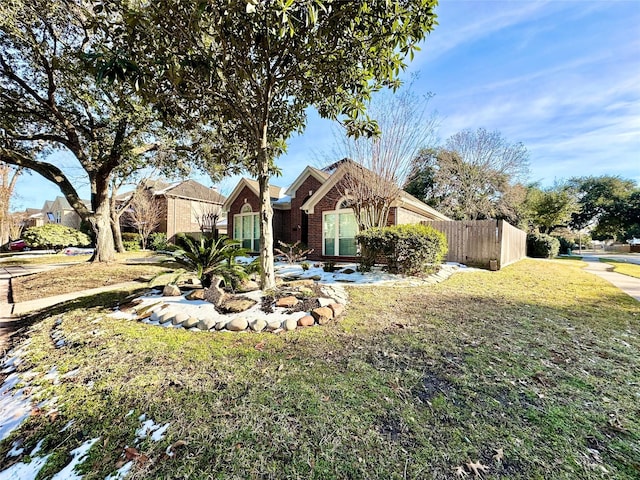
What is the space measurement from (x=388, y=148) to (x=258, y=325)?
7.69m

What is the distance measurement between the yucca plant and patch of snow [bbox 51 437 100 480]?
387 cm

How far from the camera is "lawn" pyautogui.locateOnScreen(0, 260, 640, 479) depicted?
191 cm

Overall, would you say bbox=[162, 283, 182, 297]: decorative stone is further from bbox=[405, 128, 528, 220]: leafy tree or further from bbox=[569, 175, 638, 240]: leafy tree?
bbox=[569, 175, 638, 240]: leafy tree

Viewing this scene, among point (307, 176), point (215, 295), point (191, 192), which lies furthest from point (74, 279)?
point (191, 192)

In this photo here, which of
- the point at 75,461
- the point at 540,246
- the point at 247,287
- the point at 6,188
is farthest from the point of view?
the point at 6,188

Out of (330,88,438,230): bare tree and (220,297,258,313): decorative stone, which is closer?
(220,297,258,313): decorative stone

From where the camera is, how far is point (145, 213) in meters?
21.9

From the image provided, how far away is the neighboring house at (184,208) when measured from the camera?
24.8 meters

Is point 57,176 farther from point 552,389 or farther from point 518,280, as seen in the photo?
point 518,280

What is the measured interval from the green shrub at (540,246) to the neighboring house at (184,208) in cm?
2485

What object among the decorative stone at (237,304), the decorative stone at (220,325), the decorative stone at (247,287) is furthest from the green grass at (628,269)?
the decorative stone at (220,325)

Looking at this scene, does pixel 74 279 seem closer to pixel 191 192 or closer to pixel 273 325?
pixel 273 325

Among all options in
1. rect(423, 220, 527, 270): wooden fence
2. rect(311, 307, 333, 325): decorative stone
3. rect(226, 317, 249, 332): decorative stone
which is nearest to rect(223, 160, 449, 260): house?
rect(423, 220, 527, 270): wooden fence

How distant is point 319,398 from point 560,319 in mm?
5041
